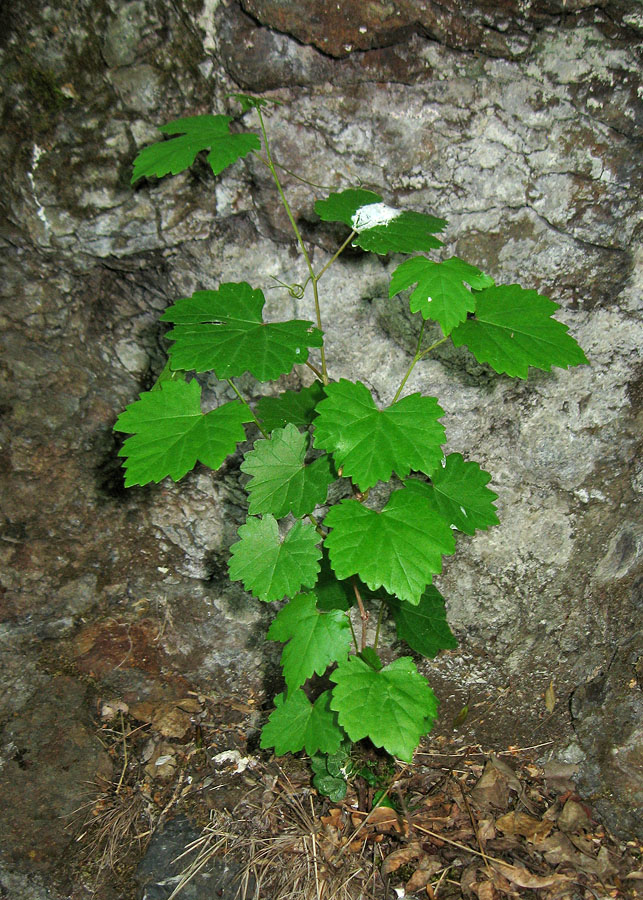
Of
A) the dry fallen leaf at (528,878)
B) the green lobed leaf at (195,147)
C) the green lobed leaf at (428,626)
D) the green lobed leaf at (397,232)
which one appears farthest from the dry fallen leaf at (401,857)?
the green lobed leaf at (195,147)

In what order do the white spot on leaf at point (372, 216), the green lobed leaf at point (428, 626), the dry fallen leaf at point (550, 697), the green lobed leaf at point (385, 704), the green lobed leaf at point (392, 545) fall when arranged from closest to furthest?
the green lobed leaf at point (392, 545) < the green lobed leaf at point (385, 704) < the white spot on leaf at point (372, 216) < the green lobed leaf at point (428, 626) < the dry fallen leaf at point (550, 697)

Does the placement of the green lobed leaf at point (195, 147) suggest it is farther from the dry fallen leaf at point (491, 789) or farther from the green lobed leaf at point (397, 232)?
the dry fallen leaf at point (491, 789)

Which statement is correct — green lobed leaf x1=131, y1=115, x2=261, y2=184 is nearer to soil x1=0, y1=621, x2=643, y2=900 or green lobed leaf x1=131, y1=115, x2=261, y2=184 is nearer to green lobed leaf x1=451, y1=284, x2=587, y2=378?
green lobed leaf x1=451, y1=284, x2=587, y2=378

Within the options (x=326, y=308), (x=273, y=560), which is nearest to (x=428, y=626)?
(x=273, y=560)

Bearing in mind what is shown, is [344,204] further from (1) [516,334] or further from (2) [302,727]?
(2) [302,727]

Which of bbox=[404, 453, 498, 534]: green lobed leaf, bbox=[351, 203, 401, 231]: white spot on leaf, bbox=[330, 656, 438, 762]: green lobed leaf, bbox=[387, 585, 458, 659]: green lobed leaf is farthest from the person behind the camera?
bbox=[387, 585, 458, 659]: green lobed leaf

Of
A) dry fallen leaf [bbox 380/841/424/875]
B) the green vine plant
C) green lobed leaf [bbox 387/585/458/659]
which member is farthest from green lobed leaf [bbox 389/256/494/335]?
dry fallen leaf [bbox 380/841/424/875]
